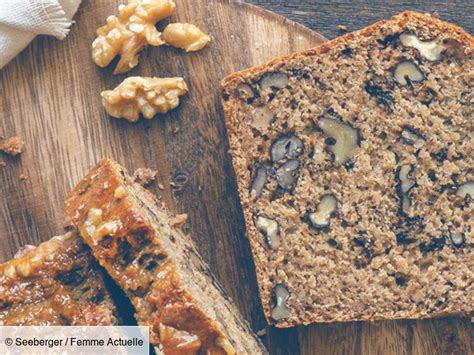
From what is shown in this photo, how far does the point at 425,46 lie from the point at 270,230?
47.1 inches

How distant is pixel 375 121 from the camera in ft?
14.2

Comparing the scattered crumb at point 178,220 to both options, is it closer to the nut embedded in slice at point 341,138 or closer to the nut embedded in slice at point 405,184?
the nut embedded in slice at point 341,138

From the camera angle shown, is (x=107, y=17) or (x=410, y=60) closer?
(x=410, y=60)

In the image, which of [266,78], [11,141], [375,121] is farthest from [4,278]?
[375,121]

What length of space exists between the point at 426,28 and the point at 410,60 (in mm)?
173

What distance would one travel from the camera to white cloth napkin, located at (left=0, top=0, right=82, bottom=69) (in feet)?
15.0

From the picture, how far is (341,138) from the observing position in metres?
4.32

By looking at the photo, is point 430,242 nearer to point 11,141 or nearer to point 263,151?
point 263,151

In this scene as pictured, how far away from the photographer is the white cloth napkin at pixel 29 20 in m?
4.56

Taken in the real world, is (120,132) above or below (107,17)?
below

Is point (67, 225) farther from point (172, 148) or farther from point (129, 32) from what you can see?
point (129, 32)

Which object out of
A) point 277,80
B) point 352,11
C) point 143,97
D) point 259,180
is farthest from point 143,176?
point 352,11

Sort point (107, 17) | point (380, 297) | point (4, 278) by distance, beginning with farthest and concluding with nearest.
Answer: point (107, 17) < point (380, 297) < point (4, 278)

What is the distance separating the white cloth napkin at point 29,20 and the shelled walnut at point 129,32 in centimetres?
20
